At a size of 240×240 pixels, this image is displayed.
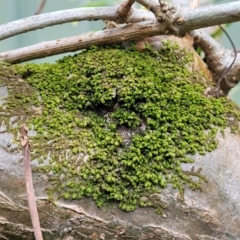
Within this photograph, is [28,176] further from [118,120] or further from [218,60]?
[218,60]

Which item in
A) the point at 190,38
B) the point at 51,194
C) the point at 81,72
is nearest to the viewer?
the point at 51,194

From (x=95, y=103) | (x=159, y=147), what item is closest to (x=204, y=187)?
A: (x=159, y=147)

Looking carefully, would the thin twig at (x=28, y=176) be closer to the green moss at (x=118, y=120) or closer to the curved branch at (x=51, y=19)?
the green moss at (x=118, y=120)

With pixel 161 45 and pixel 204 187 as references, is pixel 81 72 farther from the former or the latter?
pixel 204 187

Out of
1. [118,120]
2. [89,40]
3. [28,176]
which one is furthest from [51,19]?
[28,176]

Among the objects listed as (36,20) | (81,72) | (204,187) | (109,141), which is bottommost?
(204,187)

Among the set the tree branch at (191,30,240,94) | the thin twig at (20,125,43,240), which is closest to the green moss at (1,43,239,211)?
the tree branch at (191,30,240,94)
